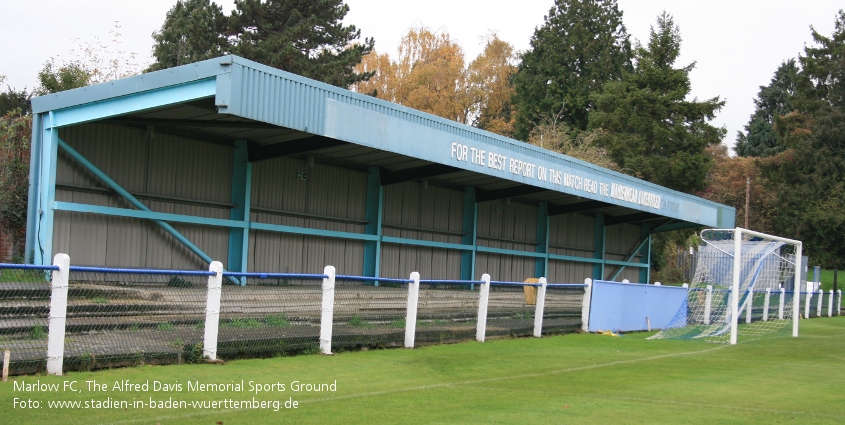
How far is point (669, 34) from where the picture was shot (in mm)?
58469

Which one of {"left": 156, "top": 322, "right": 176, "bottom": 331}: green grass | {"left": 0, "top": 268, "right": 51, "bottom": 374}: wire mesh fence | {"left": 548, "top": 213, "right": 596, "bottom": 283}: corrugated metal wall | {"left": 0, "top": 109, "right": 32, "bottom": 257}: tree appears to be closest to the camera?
{"left": 0, "top": 268, "right": 51, "bottom": 374}: wire mesh fence

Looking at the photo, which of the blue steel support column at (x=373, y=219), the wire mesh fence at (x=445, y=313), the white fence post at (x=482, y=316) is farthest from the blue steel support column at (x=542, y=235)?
the white fence post at (x=482, y=316)

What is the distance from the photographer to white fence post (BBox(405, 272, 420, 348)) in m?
14.4

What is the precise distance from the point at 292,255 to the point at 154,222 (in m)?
4.08

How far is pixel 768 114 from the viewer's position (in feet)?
294

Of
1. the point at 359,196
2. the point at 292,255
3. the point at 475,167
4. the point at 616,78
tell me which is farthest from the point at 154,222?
the point at 616,78

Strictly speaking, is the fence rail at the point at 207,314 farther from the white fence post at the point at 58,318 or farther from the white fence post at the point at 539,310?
the white fence post at the point at 539,310

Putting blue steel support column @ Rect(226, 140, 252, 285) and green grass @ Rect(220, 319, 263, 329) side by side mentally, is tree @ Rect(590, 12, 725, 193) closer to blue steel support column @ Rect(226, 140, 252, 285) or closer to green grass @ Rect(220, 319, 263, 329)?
blue steel support column @ Rect(226, 140, 252, 285)

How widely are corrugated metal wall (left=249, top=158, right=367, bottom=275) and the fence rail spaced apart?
553 centimetres

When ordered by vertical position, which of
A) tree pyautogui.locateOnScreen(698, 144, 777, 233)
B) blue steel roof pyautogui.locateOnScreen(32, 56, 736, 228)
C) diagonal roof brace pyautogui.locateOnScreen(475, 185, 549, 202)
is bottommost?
diagonal roof brace pyautogui.locateOnScreen(475, 185, 549, 202)

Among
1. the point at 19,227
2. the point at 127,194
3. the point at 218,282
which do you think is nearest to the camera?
the point at 218,282

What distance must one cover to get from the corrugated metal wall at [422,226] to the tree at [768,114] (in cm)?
6434

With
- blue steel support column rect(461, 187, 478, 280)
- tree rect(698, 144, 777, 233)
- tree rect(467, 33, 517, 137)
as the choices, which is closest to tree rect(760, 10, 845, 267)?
tree rect(698, 144, 777, 233)

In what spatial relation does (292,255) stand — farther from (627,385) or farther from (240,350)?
(627,385)
